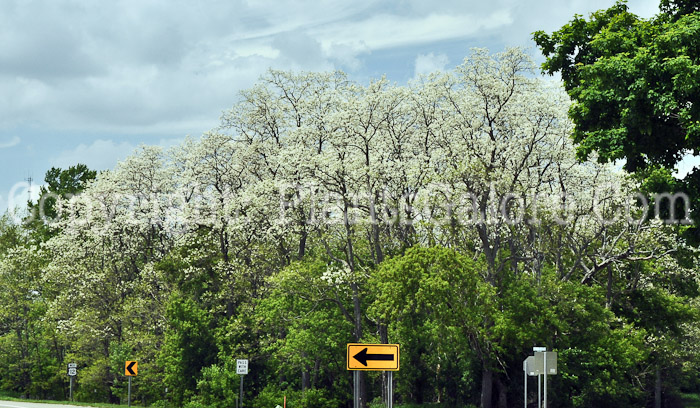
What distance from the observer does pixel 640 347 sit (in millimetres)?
39094

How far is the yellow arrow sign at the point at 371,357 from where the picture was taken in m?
13.0

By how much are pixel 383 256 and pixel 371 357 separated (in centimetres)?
2973

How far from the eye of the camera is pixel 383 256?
4278cm

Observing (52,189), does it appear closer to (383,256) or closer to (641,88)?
(383,256)

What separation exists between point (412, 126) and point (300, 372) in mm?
17544

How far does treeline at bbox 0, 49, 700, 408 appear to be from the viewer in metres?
37.6

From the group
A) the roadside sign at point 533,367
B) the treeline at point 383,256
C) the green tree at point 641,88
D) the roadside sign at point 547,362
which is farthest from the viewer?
the treeline at point 383,256

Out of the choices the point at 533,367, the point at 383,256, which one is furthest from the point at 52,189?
the point at 533,367

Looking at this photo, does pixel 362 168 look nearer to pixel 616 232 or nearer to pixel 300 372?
pixel 616 232

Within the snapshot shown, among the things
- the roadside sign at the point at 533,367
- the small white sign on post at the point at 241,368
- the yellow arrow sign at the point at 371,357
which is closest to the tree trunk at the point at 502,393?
the small white sign on post at the point at 241,368

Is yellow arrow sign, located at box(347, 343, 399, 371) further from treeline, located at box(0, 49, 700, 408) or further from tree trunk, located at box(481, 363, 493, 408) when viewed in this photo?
tree trunk, located at box(481, 363, 493, 408)

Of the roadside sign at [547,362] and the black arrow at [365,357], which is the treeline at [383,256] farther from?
the black arrow at [365,357]

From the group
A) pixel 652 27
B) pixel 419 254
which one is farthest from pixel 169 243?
pixel 652 27

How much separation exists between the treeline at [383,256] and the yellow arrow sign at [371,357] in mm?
22340
